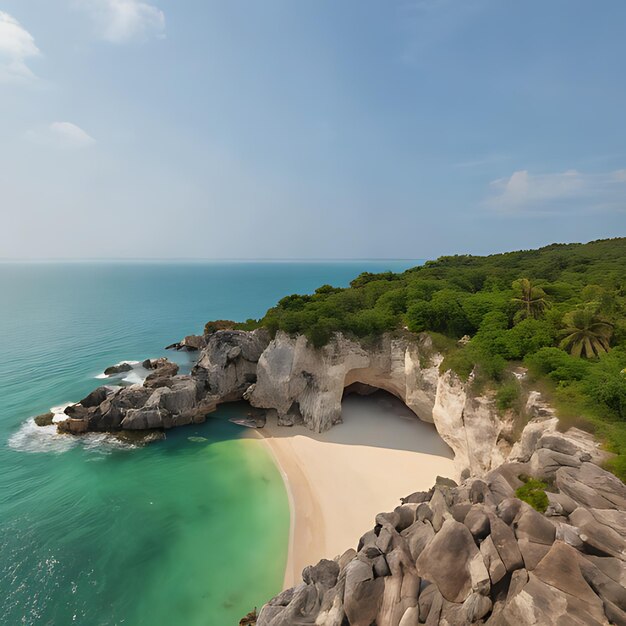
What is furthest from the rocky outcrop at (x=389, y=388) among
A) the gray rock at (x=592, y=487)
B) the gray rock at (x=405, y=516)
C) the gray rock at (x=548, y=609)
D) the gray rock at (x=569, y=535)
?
the gray rock at (x=548, y=609)

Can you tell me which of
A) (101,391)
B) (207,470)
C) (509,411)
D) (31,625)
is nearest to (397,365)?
(509,411)

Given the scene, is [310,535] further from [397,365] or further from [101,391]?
[101,391]

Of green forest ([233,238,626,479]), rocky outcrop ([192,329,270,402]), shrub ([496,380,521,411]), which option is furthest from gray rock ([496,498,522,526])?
rocky outcrop ([192,329,270,402])

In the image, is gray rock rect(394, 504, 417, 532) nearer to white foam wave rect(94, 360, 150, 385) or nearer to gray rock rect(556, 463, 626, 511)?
gray rock rect(556, 463, 626, 511)

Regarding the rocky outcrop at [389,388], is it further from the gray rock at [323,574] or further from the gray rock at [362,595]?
the gray rock at [323,574]

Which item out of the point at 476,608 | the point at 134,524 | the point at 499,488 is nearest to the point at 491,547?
the point at 476,608

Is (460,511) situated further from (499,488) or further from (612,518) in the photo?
(612,518)
